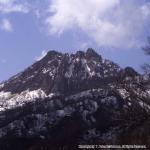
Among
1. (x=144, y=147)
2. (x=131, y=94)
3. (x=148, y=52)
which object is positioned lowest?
(x=144, y=147)

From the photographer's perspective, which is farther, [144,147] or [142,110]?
[144,147]

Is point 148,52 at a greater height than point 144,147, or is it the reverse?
point 148,52

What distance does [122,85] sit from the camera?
4606cm

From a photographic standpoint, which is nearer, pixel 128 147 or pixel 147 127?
pixel 128 147

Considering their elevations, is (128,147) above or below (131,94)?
below

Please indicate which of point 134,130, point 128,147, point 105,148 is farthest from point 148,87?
point 105,148

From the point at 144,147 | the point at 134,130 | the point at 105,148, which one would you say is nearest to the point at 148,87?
the point at 144,147

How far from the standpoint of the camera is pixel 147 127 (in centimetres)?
7625

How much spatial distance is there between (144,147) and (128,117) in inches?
254

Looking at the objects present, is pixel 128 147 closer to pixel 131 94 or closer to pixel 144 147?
pixel 144 147

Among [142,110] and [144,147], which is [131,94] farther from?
[144,147]

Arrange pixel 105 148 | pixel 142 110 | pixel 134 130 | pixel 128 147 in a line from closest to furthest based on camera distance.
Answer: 1. pixel 142 110
2. pixel 128 147
3. pixel 134 130
4. pixel 105 148

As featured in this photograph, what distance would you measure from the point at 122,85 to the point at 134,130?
2794 cm

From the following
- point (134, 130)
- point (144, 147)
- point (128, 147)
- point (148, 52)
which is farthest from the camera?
point (134, 130)
